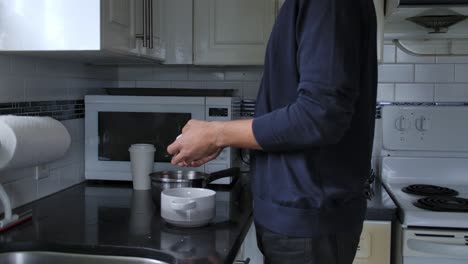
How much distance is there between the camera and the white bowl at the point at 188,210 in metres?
1.37

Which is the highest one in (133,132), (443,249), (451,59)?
(451,59)

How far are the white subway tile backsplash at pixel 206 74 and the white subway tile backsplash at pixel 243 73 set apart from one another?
3 cm

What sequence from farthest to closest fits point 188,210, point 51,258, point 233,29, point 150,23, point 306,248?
1. point 233,29
2. point 150,23
3. point 188,210
4. point 51,258
5. point 306,248

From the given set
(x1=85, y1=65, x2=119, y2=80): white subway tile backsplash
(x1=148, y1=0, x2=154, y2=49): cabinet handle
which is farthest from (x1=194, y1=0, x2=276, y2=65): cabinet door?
(x1=85, y1=65, x2=119, y2=80): white subway tile backsplash

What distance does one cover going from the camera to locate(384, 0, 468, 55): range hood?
6.34 feet

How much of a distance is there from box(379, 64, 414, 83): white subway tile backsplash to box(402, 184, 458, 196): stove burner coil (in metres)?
0.50

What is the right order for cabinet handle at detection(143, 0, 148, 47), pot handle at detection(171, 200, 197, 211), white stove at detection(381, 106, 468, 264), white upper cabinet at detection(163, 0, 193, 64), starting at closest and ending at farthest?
pot handle at detection(171, 200, 197, 211)
cabinet handle at detection(143, 0, 148, 47)
white upper cabinet at detection(163, 0, 193, 64)
white stove at detection(381, 106, 468, 264)

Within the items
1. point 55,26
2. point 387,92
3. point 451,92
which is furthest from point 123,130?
point 451,92

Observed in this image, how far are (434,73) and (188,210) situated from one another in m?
1.50

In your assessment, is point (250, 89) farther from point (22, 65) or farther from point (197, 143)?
point (197, 143)

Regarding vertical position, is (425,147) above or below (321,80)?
below

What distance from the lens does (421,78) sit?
2379 millimetres

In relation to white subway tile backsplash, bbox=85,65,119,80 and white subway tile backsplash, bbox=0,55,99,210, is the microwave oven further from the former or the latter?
white subway tile backsplash, bbox=85,65,119,80

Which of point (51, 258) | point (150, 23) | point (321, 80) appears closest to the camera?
point (321, 80)
